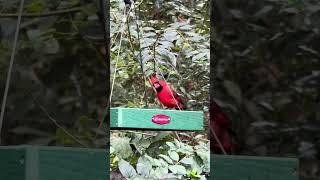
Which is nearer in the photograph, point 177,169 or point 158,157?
point 177,169

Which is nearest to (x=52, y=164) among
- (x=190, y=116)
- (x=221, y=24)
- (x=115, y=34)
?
(x=221, y=24)

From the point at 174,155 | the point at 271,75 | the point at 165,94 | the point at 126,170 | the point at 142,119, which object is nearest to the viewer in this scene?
the point at 271,75

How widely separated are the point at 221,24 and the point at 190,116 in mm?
1724

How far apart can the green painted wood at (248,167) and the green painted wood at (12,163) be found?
29 centimetres

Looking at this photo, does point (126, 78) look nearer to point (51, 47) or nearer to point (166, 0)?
point (166, 0)

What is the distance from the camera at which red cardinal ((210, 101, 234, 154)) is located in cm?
79

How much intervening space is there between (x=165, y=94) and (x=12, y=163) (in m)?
2.30

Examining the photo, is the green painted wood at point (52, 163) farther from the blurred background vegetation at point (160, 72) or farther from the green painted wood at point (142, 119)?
the blurred background vegetation at point (160, 72)

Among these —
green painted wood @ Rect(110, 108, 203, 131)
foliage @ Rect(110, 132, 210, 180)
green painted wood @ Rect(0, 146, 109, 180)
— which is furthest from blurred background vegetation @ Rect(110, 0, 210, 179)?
green painted wood @ Rect(0, 146, 109, 180)

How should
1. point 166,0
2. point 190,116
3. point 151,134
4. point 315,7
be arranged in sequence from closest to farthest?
point 315,7, point 190,116, point 151,134, point 166,0

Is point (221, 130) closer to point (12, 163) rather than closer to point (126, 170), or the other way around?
point (12, 163)

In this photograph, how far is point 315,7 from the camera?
77cm

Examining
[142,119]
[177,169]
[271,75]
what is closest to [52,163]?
[271,75]

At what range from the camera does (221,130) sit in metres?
0.79
